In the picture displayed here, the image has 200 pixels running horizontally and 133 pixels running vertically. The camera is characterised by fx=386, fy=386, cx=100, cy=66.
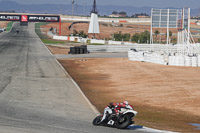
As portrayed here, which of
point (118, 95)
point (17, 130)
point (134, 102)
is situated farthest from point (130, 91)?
point (17, 130)

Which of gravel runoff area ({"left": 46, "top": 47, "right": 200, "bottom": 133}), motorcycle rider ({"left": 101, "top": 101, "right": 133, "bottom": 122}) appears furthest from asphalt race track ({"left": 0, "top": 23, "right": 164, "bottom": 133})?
gravel runoff area ({"left": 46, "top": 47, "right": 200, "bottom": 133})

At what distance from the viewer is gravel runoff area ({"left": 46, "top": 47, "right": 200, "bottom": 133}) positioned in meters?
17.0

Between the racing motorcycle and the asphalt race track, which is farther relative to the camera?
the racing motorcycle

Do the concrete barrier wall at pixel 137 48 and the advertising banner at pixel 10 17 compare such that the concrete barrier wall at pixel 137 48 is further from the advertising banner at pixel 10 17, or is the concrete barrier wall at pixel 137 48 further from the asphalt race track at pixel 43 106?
the advertising banner at pixel 10 17

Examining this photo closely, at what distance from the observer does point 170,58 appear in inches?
1581

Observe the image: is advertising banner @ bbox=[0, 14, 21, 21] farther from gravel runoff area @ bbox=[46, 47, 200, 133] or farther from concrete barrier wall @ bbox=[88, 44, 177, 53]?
gravel runoff area @ bbox=[46, 47, 200, 133]

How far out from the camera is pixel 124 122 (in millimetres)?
13688

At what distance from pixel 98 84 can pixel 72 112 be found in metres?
11.3

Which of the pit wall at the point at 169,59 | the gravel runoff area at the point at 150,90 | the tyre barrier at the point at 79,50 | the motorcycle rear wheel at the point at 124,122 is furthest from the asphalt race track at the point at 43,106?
the tyre barrier at the point at 79,50

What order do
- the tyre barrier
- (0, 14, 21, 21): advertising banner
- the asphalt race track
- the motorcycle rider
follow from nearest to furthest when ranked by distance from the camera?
the asphalt race track, the motorcycle rider, the tyre barrier, (0, 14, 21, 21): advertising banner

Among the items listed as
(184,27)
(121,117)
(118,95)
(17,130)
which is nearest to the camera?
(17,130)

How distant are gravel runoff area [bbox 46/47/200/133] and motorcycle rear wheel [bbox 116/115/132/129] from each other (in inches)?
60.9

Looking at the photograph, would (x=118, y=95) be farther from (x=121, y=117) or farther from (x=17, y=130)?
(x=17, y=130)

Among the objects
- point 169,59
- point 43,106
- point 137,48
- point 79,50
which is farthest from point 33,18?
point 43,106
